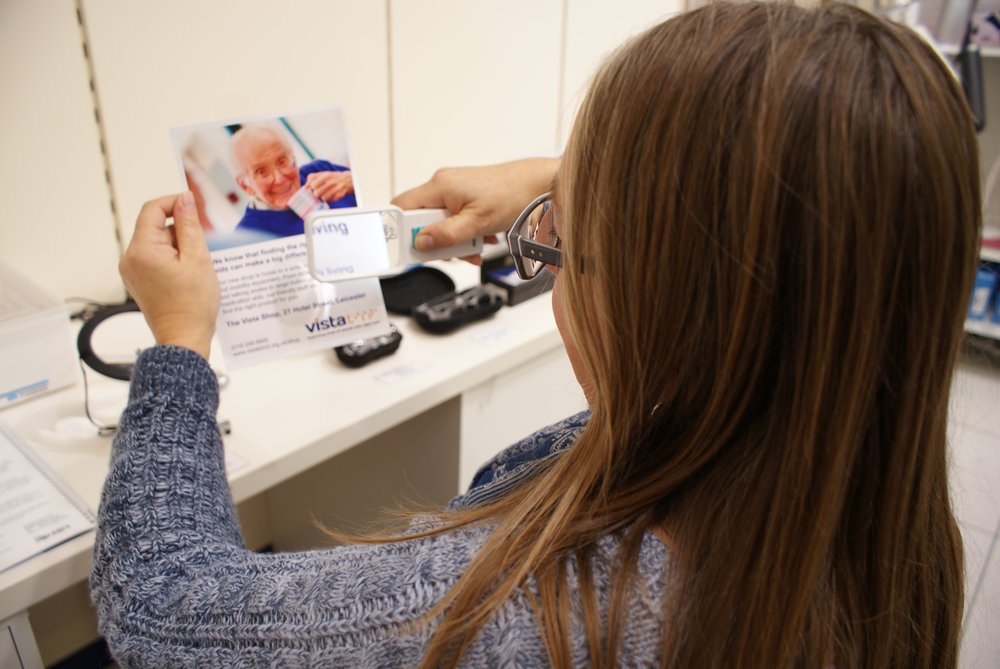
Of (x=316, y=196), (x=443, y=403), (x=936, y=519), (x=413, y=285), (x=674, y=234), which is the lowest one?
(x=443, y=403)

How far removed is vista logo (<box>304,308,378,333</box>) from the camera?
903 millimetres

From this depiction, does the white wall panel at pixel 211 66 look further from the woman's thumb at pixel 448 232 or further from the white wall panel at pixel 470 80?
the woman's thumb at pixel 448 232

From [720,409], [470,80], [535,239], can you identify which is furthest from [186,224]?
[470,80]

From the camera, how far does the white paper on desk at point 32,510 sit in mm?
669

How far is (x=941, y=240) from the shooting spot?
388mm

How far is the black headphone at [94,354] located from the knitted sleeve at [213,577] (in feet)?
0.93

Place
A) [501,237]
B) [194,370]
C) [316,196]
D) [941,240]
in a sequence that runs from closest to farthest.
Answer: [941,240] < [194,370] < [316,196] < [501,237]

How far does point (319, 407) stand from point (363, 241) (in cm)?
23

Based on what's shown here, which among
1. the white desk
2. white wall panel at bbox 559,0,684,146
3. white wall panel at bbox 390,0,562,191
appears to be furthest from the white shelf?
the white desk

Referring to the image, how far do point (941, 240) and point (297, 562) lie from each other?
0.47 meters

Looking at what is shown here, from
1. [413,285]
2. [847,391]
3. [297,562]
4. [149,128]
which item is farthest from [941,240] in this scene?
[149,128]

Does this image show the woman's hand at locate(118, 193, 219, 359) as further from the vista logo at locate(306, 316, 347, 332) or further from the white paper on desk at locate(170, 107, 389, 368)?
the vista logo at locate(306, 316, 347, 332)

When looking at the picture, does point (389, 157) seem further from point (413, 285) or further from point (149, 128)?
point (149, 128)

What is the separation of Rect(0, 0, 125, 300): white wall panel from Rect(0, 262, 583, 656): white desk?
0.13 meters
